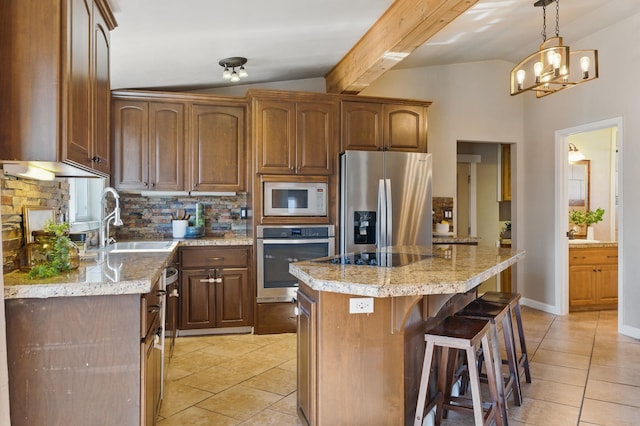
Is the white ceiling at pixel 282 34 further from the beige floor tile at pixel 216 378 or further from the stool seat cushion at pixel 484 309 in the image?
the beige floor tile at pixel 216 378

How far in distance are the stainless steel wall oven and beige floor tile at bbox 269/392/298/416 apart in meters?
1.47

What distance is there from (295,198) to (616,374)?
296cm

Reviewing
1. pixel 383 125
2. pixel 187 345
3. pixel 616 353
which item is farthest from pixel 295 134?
pixel 616 353

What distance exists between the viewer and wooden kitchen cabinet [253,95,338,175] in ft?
14.0

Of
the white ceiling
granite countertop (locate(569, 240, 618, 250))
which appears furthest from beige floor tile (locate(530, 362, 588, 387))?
the white ceiling

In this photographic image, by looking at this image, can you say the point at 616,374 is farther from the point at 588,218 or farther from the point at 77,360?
the point at 77,360

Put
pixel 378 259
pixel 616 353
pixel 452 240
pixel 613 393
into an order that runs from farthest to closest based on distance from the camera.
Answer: pixel 452 240
pixel 616 353
pixel 613 393
pixel 378 259

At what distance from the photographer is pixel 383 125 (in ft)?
15.1

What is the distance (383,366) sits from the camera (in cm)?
212

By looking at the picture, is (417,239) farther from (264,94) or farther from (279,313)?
(264,94)

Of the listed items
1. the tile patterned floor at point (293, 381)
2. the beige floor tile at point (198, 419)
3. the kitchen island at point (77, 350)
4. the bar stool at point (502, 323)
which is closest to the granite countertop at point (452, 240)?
the tile patterned floor at point (293, 381)

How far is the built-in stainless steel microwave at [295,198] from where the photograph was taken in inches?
168

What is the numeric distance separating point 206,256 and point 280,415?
77.2 inches

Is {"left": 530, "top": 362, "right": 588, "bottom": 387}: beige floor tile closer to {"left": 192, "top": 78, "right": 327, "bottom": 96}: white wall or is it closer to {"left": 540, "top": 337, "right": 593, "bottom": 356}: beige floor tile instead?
{"left": 540, "top": 337, "right": 593, "bottom": 356}: beige floor tile
